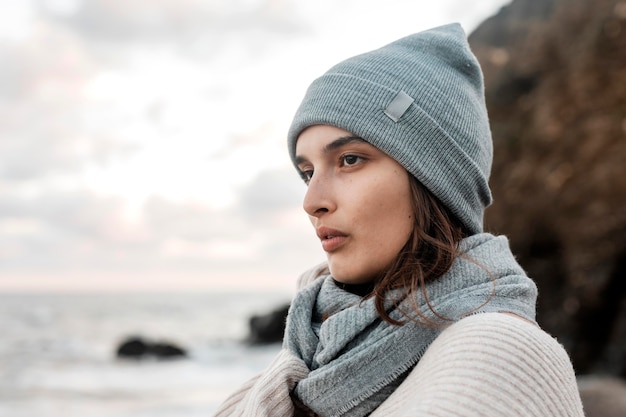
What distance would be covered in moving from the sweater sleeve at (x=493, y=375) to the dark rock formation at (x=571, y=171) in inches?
274

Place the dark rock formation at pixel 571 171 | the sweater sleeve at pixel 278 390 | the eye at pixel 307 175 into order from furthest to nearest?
the dark rock formation at pixel 571 171, the eye at pixel 307 175, the sweater sleeve at pixel 278 390

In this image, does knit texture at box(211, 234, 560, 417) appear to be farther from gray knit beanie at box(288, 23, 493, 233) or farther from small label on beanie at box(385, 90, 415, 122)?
small label on beanie at box(385, 90, 415, 122)

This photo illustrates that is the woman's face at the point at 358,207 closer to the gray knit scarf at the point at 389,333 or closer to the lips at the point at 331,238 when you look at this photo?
the lips at the point at 331,238

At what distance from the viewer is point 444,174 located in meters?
1.76

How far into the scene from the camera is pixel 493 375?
1.35m

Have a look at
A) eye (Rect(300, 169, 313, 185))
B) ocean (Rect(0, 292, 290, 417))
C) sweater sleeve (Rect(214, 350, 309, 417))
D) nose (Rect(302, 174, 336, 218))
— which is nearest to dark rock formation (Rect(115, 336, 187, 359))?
ocean (Rect(0, 292, 290, 417))

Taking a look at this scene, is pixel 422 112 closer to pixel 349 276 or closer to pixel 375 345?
pixel 349 276

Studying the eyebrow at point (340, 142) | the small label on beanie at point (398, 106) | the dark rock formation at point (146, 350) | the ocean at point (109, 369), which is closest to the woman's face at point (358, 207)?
the eyebrow at point (340, 142)

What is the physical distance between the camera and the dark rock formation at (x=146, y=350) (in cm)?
2300

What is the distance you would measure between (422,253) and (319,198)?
0.32 metres

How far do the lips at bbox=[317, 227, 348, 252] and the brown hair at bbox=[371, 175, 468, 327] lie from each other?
0.15 m

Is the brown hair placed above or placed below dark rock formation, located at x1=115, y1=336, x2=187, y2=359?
below

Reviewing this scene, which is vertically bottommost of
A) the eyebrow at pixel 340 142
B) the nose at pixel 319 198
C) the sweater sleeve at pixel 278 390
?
the sweater sleeve at pixel 278 390

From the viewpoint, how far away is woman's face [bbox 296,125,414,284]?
67.1 inches
